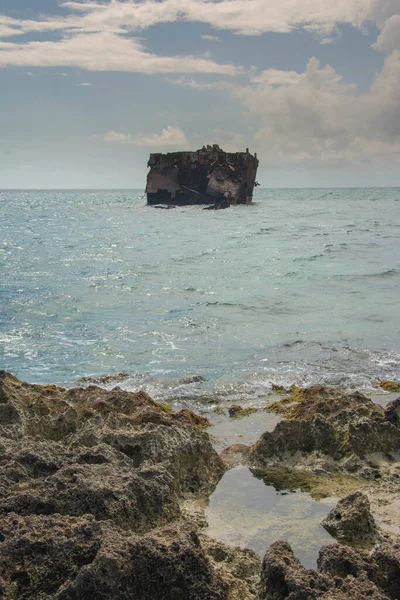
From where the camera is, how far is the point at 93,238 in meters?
34.5

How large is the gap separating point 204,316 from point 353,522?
32.2ft

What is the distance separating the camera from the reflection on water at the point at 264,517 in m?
3.90

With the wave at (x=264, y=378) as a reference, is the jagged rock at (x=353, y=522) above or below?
above

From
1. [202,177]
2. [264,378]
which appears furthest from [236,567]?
[202,177]

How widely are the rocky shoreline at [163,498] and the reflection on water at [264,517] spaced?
117 mm

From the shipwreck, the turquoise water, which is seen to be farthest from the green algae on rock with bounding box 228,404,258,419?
the shipwreck

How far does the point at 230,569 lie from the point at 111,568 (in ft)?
2.94

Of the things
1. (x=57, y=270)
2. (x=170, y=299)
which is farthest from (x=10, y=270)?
(x=170, y=299)

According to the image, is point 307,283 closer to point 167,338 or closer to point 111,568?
point 167,338

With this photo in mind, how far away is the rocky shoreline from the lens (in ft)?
9.49

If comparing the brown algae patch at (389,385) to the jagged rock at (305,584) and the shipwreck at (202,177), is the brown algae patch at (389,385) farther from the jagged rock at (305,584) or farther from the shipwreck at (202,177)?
the shipwreck at (202,177)

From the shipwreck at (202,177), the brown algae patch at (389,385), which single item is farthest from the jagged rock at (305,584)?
the shipwreck at (202,177)

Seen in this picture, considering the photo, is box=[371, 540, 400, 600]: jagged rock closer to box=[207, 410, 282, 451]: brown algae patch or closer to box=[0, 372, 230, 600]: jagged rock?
box=[0, 372, 230, 600]: jagged rock

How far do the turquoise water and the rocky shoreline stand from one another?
2.69 m
